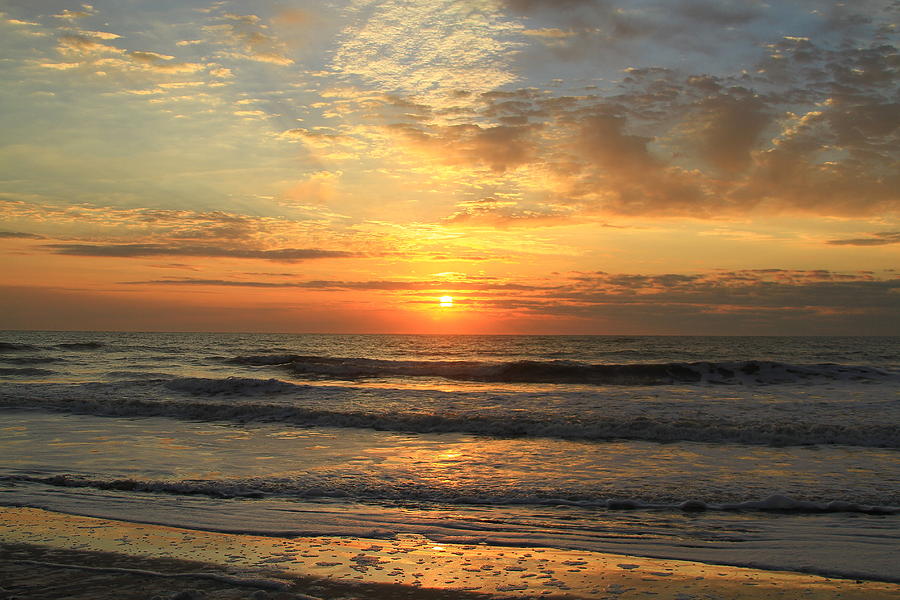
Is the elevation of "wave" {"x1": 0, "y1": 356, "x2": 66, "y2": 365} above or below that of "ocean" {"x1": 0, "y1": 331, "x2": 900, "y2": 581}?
below

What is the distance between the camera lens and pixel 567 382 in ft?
102

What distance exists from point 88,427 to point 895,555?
16525 mm

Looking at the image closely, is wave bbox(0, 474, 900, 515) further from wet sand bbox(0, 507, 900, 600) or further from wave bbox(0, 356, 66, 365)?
wave bbox(0, 356, 66, 365)

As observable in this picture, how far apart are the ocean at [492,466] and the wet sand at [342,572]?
425mm

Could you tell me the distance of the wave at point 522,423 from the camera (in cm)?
1393

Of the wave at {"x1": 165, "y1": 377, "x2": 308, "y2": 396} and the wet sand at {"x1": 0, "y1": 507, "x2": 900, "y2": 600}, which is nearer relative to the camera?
the wet sand at {"x1": 0, "y1": 507, "x2": 900, "y2": 600}

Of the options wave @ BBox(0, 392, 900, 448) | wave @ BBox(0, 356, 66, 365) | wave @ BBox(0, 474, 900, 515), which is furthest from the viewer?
wave @ BBox(0, 356, 66, 365)

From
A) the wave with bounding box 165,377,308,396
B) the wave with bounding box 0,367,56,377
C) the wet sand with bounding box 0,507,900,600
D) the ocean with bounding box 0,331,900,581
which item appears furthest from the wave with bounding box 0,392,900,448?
the wave with bounding box 0,367,56,377

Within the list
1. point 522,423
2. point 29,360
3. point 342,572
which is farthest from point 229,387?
Answer: point 29,360

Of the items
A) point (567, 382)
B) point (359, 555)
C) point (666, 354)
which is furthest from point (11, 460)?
point (666, 354)

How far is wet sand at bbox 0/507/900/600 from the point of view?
5016mm

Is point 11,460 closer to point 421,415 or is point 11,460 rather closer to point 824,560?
point 421,415

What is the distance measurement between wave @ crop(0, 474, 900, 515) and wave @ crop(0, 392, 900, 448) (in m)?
5.61

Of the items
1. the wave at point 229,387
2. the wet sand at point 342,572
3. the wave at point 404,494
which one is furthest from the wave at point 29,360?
the wet sand at point 342,572
